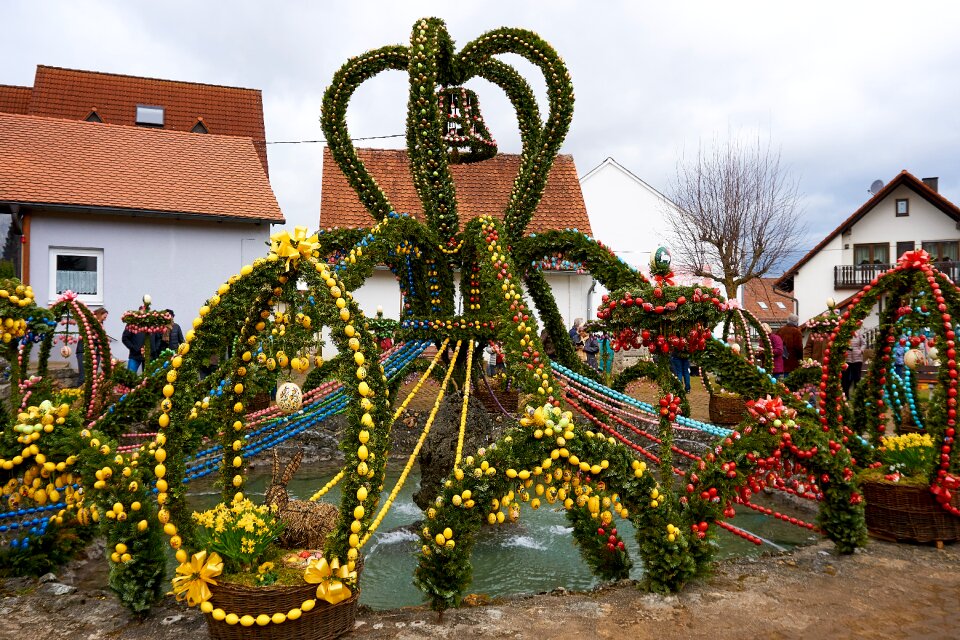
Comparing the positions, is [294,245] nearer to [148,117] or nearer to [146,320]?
[146,320]

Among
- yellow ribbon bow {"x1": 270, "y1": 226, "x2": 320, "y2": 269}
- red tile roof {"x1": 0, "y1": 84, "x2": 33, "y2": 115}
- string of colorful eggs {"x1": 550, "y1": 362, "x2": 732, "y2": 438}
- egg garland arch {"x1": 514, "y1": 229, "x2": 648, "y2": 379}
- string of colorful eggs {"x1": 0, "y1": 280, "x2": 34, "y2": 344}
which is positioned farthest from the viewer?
red tile roof {"x1": 0, "y1": 84, "x2": 33, "y2": 115}

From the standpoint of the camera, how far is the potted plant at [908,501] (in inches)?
213

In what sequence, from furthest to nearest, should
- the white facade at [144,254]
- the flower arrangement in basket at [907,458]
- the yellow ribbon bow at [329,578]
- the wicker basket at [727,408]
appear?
the white facade at [144,254] < the wicker basket at [727,408] < the flower arrangement in basket at [907,458] < the yellow ribbon bow at [329,578]

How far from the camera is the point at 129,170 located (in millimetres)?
16281

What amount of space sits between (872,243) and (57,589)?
33.4 m

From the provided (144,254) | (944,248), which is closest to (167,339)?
(144,254)

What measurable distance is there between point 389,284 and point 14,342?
45.3ft

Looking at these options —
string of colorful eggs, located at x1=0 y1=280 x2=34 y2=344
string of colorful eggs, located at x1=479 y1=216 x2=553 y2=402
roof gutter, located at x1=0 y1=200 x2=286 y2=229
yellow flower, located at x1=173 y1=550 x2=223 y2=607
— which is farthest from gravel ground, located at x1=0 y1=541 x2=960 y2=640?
roof gutter, located at x1=0 y1=200 x2=286 y2=229

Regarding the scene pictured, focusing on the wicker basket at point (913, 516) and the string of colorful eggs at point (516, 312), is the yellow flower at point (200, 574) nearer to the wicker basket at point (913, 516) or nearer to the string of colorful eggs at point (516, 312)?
the string of colorful eggs at point (516, 312)

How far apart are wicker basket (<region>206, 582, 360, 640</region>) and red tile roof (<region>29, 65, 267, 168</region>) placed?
19.8m

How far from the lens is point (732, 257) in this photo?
25.1m

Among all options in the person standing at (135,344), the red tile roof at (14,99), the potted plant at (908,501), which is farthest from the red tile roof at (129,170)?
the potted plant at (908,501)

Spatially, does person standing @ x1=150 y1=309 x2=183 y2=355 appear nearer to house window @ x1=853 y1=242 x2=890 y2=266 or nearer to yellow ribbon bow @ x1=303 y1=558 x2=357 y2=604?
yellow ribbon bow @ x1=303 y1=558 x2=357 y2=604

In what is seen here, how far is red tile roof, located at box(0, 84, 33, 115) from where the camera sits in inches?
866
